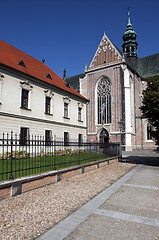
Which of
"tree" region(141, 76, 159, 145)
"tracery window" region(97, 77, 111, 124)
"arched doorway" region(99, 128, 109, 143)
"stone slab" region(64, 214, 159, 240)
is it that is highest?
"tracery window" region(97, 77, 111, 124)

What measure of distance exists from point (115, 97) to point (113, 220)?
29.5 meters

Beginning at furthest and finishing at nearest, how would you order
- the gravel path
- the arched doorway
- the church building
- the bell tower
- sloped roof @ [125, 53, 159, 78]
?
the bell tower → sloped roof @ [125, 53, 159, 78] → the arched doorway → the church building → the gravel path

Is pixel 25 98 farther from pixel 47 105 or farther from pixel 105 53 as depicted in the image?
pixel 105 53

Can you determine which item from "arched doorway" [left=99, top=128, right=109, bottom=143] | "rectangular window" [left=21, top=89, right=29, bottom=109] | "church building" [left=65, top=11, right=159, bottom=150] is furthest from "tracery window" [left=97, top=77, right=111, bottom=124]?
"rectangular window" [left=21, top=89, right=29, bottom=109]

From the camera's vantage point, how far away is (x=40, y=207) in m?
4.55

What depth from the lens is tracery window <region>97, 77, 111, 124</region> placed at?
32.9 metres

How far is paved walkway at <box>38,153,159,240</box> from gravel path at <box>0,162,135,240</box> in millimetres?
284

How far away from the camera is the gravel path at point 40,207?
3375 mm

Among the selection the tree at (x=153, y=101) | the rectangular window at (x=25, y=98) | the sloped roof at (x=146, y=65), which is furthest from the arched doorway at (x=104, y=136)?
the tree at (x=153, y=101)

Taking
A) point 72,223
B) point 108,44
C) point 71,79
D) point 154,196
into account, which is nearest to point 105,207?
point 72,223

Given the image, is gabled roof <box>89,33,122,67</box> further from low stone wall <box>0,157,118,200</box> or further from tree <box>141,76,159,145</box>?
low stone wall <box>0,157,118,200</box>

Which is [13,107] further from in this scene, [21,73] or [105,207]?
[105,207]

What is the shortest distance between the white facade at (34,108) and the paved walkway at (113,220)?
1173cm

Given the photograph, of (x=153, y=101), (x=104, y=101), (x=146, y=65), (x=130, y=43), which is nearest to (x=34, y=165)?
(x=153, y=101)
